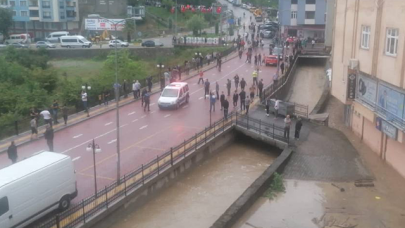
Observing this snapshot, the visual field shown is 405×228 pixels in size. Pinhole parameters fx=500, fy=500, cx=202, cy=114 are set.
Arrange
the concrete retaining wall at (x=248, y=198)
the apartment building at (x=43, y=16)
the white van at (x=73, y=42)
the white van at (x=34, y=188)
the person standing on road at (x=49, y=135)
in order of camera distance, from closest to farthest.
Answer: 1. the white van at (x=34, y=188)
2. the concrete retaining wall at (x=248, y=198)
3. the person standing on road at (x=49, y=135)
4. the white van at (x=73, y=42)
5. the apartment building at (x=43, y=16)

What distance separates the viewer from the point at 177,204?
789 inches

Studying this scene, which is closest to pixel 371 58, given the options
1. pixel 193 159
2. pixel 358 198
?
pixel 358 198

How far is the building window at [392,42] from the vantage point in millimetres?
20609

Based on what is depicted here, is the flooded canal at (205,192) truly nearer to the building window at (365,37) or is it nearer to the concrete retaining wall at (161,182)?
the concrete retaining wall at (161,182)

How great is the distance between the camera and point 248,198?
18109mm

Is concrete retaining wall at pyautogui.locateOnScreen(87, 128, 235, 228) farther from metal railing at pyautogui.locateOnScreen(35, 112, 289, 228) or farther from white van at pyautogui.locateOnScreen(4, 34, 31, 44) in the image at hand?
white van at pyautogui.locateOnScreen(4, 34, 31, 44)

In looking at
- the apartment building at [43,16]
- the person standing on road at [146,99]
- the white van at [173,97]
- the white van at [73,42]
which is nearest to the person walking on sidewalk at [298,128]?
the white van at [173,97]

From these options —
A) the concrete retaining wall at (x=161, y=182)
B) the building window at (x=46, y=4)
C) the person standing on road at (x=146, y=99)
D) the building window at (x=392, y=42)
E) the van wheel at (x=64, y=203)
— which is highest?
the building window at (x=46, y=4)

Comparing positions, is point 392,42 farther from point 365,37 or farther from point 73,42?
point 73,42

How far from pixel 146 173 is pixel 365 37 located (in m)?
12.7

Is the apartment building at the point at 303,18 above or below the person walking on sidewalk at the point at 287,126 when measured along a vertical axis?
above

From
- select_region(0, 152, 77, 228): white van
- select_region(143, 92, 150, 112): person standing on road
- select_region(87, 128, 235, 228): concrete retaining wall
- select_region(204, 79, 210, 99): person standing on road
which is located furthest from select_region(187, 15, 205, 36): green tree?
select_region(0, 152, 77, 228): white van

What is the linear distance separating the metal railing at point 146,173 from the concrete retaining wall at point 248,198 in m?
3.83

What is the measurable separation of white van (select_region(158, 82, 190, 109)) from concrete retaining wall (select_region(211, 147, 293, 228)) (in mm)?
10130
